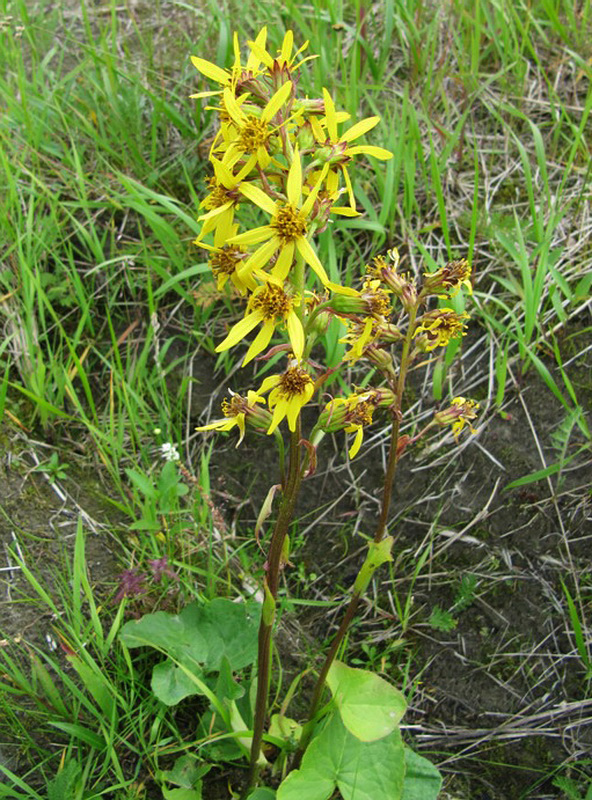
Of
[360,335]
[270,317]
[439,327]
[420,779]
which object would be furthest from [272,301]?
[420,779]

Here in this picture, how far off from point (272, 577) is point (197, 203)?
5.57 feet

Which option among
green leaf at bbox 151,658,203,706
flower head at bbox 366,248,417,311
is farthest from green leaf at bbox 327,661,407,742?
flower head at bbox 366,248,417,311

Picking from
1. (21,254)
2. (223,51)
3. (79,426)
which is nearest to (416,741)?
(79,426)

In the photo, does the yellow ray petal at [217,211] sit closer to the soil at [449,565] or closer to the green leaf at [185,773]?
the soil at [449,565]

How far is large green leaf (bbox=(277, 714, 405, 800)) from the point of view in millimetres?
2012

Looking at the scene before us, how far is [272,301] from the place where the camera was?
1.66 m

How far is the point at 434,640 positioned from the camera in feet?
8.31

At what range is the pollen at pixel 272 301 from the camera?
165 cm

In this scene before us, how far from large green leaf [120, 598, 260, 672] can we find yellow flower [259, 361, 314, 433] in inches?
32.7

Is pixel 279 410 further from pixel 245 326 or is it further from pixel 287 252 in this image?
pixel 287 252

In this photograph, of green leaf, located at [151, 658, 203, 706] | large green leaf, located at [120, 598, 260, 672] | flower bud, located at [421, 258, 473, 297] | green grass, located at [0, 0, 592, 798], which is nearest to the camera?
Result: flower bud, located at [421, 258, 473, 297]

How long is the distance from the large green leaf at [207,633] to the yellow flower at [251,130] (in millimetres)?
1320

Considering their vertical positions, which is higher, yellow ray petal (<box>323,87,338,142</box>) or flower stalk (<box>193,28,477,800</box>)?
yellow ray petal (<box>323,87,338,142</box>)

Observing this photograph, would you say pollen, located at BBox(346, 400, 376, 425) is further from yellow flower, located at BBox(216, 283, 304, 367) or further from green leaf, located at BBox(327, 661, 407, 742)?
green leaf, located at BBox(327, 661, 407, 742)
